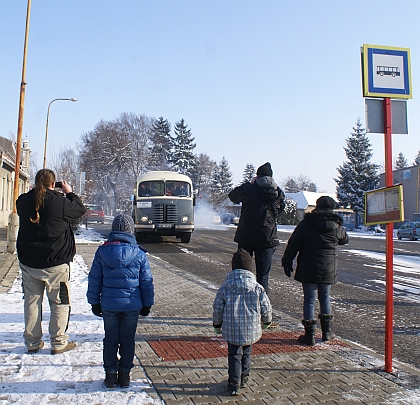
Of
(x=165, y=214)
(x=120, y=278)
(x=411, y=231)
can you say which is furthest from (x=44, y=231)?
(x=411, y=231)

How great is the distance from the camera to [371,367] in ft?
15.2

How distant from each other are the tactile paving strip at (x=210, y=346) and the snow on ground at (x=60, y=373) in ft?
2.27

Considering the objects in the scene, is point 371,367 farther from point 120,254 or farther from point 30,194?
point 30,194

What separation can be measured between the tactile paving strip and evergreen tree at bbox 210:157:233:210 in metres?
73.1

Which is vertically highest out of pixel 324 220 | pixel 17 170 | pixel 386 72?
pixel 17 170

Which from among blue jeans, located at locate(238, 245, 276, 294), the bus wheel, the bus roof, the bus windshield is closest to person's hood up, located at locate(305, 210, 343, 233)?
blue jeans, located at locate(238, 245, 276, 294)

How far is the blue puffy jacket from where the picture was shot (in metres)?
3.98

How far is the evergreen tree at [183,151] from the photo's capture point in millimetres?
72688

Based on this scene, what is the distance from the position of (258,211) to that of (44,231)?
2486 millimetres

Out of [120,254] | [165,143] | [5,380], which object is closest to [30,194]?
[120,254]

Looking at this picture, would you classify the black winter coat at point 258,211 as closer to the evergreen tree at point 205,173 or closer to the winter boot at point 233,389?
the winter boot at point 233,389

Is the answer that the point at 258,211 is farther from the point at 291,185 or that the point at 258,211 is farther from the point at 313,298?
the point at 291,185

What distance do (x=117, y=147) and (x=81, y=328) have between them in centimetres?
5619

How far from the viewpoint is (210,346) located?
5262mm
